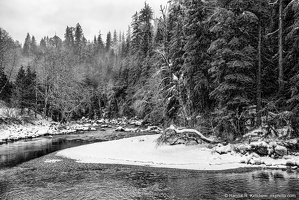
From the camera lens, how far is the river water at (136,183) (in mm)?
10430

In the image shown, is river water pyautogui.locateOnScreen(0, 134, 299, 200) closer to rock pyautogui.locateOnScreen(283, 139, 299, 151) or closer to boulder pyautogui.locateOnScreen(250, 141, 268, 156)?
boulder pyautogui.locateOnScreen(250, 141, 268, 156)

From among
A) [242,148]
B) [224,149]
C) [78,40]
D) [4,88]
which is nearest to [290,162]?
[242,148]

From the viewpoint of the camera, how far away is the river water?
10.4 meters

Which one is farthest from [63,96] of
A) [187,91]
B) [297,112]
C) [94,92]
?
[297,112]

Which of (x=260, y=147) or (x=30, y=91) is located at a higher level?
(x=30, y=91)

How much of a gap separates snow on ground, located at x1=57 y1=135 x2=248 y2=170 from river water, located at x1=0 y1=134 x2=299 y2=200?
134cm

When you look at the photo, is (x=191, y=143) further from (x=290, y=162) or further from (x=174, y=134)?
(x=290, y=162)

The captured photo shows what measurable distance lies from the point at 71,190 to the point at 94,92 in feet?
197

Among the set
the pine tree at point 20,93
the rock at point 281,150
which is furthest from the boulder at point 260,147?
the pine tree at point 20,93

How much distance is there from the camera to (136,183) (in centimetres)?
1229

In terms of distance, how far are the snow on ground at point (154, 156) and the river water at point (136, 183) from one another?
1.34 m

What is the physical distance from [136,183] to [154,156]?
5.81m

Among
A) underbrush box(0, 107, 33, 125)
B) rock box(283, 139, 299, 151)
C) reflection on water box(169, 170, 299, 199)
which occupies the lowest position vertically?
reflection on water box(169, 170, 299, 199)

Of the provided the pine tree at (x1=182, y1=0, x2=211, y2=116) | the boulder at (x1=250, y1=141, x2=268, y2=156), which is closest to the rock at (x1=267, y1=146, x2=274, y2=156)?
the boulder at (x1=250, y1=141, x2=268, y2=156)
